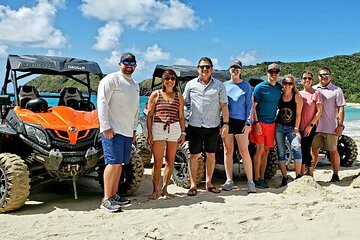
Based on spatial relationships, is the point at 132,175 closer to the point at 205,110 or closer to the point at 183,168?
the point at 183,168

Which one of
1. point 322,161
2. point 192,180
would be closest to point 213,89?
point 192,180

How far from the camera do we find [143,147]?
27.0ft

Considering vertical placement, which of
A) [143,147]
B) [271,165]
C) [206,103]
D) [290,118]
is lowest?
[271,165]

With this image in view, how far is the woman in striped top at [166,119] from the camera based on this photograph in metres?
5.39

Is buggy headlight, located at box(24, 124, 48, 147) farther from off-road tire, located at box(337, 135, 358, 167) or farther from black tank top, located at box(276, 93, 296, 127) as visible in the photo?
off-road tire, located at box(337, 135, 358, 167)

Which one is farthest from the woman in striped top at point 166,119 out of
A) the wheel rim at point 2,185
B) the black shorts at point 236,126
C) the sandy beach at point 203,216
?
the wheel rim at point 2,185

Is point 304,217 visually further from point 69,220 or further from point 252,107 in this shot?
point 69,220

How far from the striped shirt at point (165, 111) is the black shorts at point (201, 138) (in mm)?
412

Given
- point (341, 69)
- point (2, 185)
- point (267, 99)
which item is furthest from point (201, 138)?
point (341, 69)

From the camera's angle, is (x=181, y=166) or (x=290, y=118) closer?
(x=290, y=118)

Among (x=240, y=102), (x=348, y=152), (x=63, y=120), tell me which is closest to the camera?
(x=63, y=120)

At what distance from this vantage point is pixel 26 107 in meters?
5.62

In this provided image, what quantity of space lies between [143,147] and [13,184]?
3.69 meters

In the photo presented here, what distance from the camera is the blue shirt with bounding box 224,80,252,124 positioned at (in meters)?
5.93
